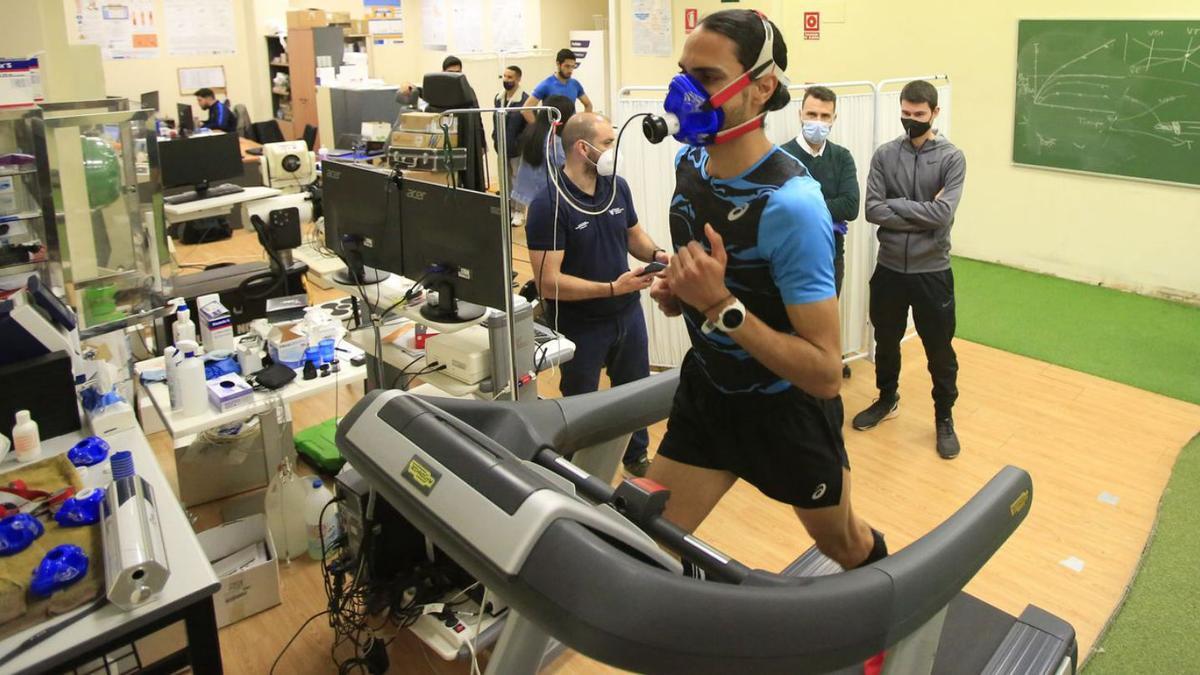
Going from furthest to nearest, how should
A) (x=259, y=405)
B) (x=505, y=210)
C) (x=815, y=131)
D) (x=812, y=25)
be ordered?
1. (x=812, y=25)
2. (x=815, y=131)
3. (x=259, y=405)
4. (x=505, y=210)

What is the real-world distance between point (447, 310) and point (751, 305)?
1.32 meters

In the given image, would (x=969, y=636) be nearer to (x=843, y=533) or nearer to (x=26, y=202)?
(x=843, y=533)

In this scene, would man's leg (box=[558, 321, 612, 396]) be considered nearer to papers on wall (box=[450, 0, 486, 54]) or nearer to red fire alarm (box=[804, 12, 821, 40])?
red fire alarm (box=[804, 12, 821, 40])

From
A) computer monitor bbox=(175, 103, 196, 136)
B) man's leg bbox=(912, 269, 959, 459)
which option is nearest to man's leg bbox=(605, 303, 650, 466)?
man's leg bbox=(912, 269, 959, 459)

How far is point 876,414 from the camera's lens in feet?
14.0

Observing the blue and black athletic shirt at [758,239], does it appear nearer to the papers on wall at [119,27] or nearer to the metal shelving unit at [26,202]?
the metal shelving unit at [26,202]

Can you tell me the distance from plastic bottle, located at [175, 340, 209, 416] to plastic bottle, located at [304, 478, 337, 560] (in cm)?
57

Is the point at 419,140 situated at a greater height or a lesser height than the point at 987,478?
greater

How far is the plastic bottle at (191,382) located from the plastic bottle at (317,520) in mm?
567

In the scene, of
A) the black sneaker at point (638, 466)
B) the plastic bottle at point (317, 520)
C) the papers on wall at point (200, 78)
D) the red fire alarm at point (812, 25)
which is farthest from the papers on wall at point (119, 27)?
→ the black sneaker at point (638, 466)

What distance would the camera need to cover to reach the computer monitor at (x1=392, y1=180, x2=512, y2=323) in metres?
2.67

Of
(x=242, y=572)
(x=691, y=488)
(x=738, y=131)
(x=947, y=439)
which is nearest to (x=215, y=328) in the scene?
(x=242, y=572)

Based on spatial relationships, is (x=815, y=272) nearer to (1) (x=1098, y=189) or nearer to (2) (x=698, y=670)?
(2) (x=698, y=670)

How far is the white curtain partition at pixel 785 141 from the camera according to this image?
14.3ft
